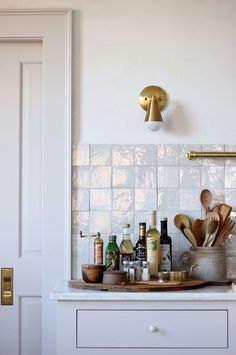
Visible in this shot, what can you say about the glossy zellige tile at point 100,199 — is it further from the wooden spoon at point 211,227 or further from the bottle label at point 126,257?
the wooden spoon at point 211,227

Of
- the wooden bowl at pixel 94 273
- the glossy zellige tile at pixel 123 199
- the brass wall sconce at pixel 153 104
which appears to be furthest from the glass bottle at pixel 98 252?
the brass wall sconce at pixel 153 104

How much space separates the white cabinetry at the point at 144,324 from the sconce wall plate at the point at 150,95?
35.4 inches

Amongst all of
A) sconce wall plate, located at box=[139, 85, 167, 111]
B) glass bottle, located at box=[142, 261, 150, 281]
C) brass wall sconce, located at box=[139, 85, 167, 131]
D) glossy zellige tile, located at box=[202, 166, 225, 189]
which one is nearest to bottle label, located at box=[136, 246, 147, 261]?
glass bottle, located at box=[142, 261, 150, 281]

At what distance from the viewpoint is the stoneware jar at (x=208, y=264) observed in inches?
105

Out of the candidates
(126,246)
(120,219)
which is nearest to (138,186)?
(120,219)

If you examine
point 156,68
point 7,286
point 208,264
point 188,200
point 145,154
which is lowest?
point 7,286

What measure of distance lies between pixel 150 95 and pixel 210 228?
2.16ft

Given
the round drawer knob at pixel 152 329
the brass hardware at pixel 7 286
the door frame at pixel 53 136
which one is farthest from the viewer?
→ the brass hardware at pixel 7 286

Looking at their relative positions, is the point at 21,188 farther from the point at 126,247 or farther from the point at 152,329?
the point at 152,329

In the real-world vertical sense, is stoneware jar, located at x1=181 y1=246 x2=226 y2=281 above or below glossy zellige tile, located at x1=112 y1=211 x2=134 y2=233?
below

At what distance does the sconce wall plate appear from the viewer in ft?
9.28

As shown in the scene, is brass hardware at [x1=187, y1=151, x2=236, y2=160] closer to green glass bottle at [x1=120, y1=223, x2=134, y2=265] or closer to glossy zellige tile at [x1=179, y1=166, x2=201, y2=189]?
glossy zellige tile at [x1=179, y1=166, x2=201, y2=189]

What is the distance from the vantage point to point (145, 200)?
112 inches

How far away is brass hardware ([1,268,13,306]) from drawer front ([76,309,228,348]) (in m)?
0.63
